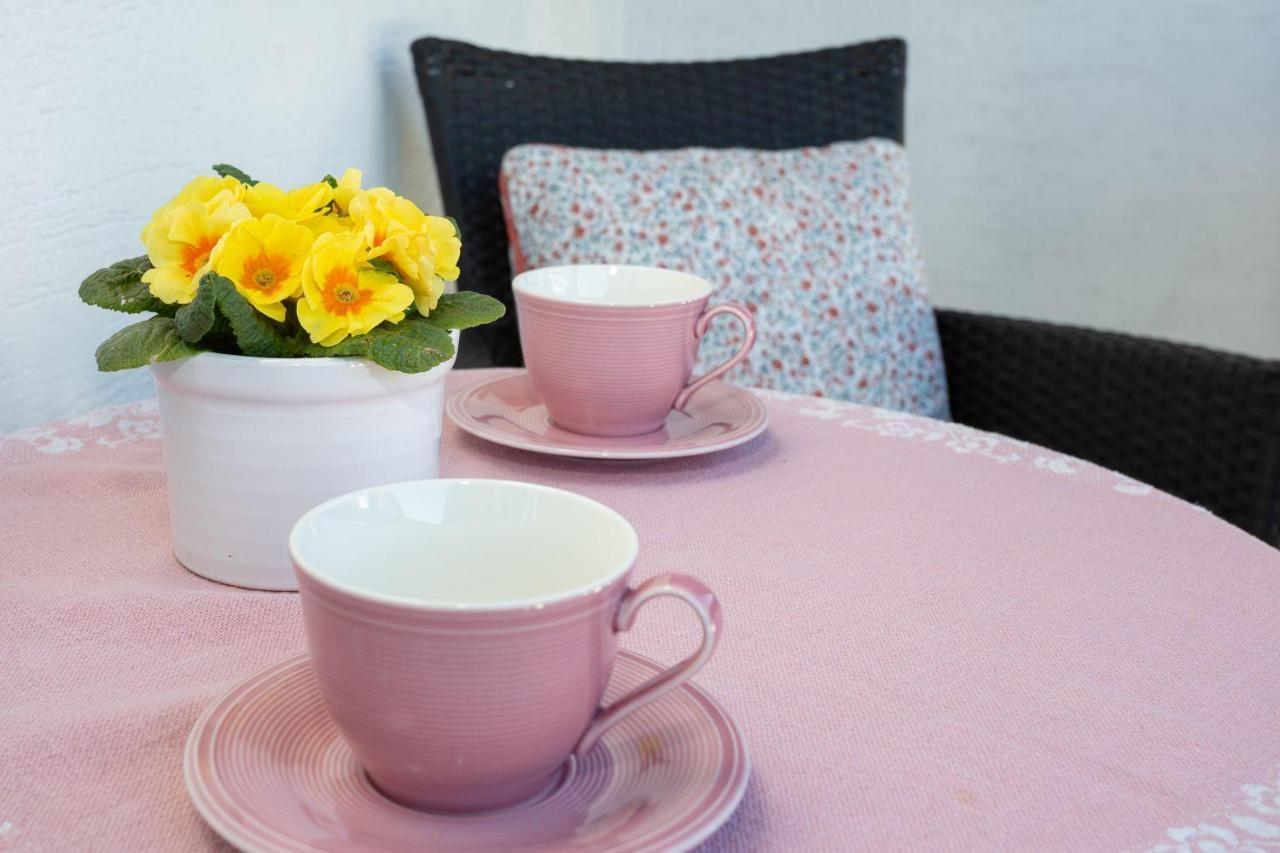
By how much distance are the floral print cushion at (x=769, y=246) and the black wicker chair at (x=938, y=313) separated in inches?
2.9

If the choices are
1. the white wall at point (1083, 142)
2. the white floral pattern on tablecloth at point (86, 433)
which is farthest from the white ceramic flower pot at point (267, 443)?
the white wall at point (1083, 142)

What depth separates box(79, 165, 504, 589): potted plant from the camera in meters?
0.65

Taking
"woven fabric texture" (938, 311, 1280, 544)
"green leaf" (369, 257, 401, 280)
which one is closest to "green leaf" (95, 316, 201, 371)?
"green leaf" (369, 257, 401, 280)

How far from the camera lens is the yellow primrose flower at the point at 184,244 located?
2.15 feet

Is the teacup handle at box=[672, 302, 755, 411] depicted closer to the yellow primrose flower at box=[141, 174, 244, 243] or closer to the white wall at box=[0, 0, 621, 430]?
the yellow primrose flower at box=[141, 174, 244, 243]

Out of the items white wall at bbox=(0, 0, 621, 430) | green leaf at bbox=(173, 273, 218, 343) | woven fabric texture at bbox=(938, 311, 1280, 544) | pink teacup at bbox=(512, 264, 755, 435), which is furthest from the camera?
woven fabric texture at bbox=(938, 311, 1280, 544)

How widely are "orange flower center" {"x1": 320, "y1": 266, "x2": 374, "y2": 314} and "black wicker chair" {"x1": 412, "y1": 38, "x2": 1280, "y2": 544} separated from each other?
0.83 m

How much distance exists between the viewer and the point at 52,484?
81 centimetres

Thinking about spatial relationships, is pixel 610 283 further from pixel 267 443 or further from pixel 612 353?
pixel 267 443

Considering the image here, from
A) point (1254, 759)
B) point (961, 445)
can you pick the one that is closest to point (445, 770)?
point (1254, 759)

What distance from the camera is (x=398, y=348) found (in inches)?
25.9

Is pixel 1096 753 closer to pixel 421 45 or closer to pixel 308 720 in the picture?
pixel 308 720

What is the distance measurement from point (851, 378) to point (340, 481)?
0.96 metres

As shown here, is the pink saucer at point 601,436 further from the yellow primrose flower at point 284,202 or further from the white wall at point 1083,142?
the white wall at point 1083,142
